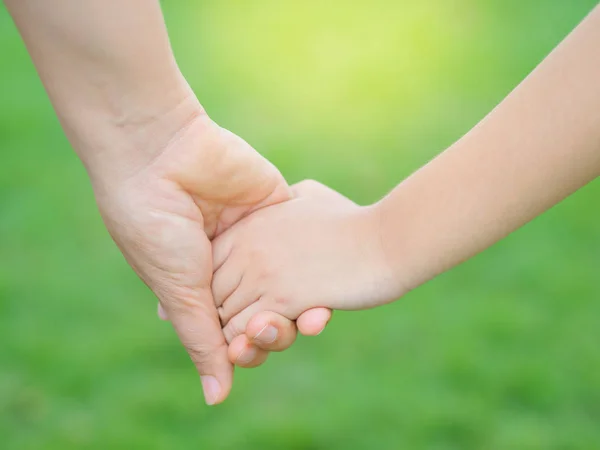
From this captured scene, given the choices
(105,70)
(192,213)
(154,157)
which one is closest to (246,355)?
(192,213)

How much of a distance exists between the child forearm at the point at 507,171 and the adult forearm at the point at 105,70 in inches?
17.5

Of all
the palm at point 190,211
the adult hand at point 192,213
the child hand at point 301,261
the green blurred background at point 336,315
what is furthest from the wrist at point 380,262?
the green blurred background at point 336,315

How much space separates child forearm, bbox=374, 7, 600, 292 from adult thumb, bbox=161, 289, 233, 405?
Result: 386mm

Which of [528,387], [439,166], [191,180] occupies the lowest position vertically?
[528,387]

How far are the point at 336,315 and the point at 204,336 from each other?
0.96 m

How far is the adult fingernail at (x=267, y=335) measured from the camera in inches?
65.7

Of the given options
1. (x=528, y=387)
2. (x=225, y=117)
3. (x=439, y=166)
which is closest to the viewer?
(x=439, y=166)

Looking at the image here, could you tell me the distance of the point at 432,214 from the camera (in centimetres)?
152

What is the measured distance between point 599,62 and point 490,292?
1449 mm

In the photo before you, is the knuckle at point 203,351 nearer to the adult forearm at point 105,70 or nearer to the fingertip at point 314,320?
the fingertip at point 314,320

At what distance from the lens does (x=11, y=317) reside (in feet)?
8.56

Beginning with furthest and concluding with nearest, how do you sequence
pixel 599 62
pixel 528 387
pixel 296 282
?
1. pixel 528 387
2. pixel 296 282
3. pixel 599 62

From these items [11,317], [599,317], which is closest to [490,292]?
[599,317]

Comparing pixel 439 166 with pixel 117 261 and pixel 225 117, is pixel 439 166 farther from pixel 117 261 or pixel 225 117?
pixel 225 117
